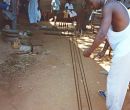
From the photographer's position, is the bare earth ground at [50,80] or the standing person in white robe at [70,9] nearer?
the bare earth ground at [50,80]

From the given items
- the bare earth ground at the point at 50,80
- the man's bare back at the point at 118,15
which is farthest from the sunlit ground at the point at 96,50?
the man's bare back at the point at 118,15

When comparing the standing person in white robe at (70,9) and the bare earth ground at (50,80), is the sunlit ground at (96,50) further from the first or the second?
the standing person in white robe at (70,9)

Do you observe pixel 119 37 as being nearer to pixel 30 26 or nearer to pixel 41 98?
pixel 41 98

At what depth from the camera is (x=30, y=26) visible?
10859mm

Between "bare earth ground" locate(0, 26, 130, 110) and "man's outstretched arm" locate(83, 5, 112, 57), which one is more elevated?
"man's outstretched arm" locate(83, 5, 112, 57)

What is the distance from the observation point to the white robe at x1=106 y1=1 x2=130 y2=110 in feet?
12.4

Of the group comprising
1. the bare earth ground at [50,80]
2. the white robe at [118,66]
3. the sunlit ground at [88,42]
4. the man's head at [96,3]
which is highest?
the man's head at [96,3]

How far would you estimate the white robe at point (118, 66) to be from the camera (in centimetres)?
379

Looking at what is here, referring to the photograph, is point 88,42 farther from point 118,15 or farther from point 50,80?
point 118,15

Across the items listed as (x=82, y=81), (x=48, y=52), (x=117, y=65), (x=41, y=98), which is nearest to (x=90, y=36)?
(x=48, y=52)

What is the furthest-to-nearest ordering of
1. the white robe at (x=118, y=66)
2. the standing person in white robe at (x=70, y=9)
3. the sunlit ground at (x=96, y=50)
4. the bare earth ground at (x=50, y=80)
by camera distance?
the standing person in white robe at (x=70, y=9)
the sunlit ground at (x=96, y=50)
the bare earth ground at (x=50, y=80)
the white robe at (x=118, y=66)

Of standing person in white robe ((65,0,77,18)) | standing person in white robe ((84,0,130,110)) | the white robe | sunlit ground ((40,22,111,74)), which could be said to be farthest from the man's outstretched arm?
standing person in white robe ((65,0,77,18))

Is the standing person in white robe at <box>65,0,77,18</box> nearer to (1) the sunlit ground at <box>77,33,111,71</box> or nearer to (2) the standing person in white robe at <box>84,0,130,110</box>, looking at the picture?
(1) the sunlit ground at <box>77,33,111,71</box>

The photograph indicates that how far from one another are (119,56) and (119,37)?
244mm
